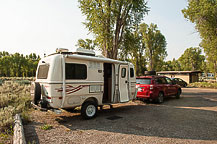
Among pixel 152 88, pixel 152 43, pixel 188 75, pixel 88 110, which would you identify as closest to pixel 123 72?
pixel 152 88

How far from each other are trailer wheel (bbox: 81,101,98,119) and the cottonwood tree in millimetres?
7999

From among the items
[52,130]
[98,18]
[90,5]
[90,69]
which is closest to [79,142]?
[52,130]

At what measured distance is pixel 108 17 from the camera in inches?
535

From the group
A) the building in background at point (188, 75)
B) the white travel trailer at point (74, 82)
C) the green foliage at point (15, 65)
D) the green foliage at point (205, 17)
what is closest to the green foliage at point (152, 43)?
the building in background at point (188, 75)

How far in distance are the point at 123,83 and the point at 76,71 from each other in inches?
119

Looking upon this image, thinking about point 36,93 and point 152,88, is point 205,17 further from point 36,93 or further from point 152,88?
point 36,93

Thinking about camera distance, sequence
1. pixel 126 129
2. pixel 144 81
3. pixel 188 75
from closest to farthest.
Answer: pixel 126 129 → pixel 144 81 → pixel 188 75

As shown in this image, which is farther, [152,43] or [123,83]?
[152,43]

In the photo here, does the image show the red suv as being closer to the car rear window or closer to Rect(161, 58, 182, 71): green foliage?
the car rear window

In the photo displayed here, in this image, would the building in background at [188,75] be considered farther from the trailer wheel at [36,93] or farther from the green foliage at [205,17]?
the trailer wheel at [36,93]

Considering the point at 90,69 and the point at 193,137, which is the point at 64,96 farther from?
the point at 193,137

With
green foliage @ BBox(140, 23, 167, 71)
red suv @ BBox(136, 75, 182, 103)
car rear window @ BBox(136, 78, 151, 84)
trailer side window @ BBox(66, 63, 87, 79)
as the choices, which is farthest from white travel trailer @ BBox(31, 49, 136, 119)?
green foliage @ BBox(140, 23, 167, 71)

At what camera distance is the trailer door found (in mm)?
8047

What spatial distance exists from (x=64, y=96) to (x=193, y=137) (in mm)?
4548
